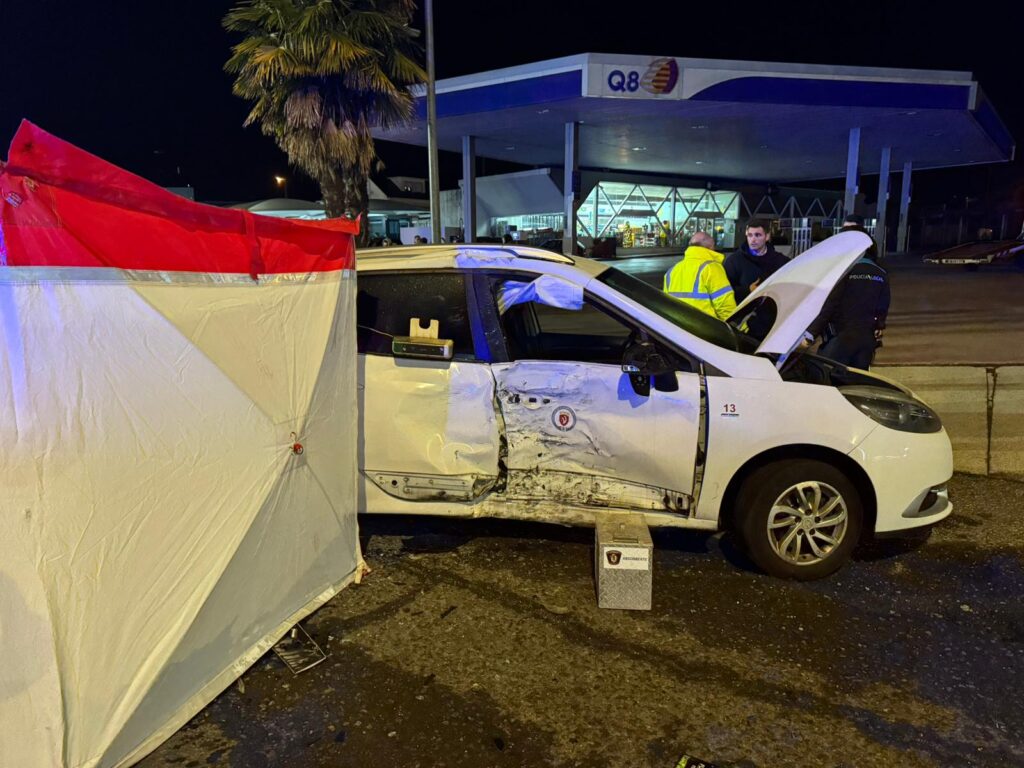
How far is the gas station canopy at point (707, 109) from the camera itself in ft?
68.0

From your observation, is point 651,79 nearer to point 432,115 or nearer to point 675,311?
point 432,115

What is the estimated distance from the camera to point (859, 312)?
5676mm

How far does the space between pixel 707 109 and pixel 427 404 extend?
70.8ft

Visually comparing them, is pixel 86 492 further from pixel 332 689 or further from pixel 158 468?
pixel 332 689

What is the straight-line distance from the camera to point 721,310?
18.4 ft

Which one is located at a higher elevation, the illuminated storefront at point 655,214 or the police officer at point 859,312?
the illuminated storefront at point 655,214

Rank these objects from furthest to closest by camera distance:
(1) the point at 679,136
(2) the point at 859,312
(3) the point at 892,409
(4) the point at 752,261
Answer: (1) the point at 679,136, (4) the point at 752,261, (2) the point at 859,312, (3) the point at 892,409

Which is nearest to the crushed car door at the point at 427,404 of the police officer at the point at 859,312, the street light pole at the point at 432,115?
the police officer at the point at 859,312

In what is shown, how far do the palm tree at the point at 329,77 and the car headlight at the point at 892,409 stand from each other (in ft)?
39.5

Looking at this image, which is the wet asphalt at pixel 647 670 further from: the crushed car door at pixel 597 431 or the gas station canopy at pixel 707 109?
the gas station canopy at pixel 707 109

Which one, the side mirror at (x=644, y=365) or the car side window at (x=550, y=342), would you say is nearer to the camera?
the side mirror at (x=644, y=365)

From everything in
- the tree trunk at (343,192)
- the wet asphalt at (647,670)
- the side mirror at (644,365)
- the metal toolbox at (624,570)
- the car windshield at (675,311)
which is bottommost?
the wet asphalt at (647,670)

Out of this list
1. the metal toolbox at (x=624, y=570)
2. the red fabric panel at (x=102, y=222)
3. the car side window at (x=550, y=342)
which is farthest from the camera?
the car side window at (x=550, y=342)

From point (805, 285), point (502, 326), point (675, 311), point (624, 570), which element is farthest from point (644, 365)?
point (805, 285)
